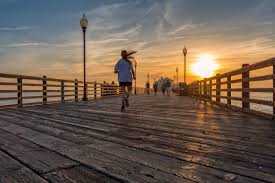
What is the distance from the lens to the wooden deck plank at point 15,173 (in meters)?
2.00

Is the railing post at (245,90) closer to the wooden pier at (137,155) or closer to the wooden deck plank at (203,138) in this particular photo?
the wooden pier at (137,155)

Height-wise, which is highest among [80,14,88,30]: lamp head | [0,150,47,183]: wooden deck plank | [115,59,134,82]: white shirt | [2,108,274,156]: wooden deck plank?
[80,14,88,30]: lamp head

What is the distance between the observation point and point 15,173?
2150 millimetres

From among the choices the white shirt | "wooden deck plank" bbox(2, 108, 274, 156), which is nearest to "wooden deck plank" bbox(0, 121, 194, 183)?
"wooden deck plank" bbox(2, 108, 274, 156)

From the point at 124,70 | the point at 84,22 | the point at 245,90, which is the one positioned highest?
the point at 84,22

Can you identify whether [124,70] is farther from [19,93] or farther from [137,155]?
[137,155]

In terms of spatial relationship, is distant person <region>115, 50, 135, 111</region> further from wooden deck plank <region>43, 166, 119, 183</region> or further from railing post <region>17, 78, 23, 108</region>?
wooden deck plank <region>43, 166, 119, 183</region>

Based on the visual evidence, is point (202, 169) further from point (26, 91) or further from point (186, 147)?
point (26, 91)

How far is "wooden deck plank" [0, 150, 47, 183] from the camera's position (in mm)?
1998

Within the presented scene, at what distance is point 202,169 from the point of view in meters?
2.23

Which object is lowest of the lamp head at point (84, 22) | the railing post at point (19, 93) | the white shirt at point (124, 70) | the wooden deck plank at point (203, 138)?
the wooden deck plank at point (203, 138)

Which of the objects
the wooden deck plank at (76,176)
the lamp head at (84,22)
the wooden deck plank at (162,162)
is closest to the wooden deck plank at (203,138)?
the wooden deck plank at (162,162)

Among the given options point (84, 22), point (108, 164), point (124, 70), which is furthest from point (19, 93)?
point (108, 164)

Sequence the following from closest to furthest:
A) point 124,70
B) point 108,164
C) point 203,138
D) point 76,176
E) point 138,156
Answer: point 76,176 → point 108,164 → point 138,156 → point 203,138 → point 124,70
